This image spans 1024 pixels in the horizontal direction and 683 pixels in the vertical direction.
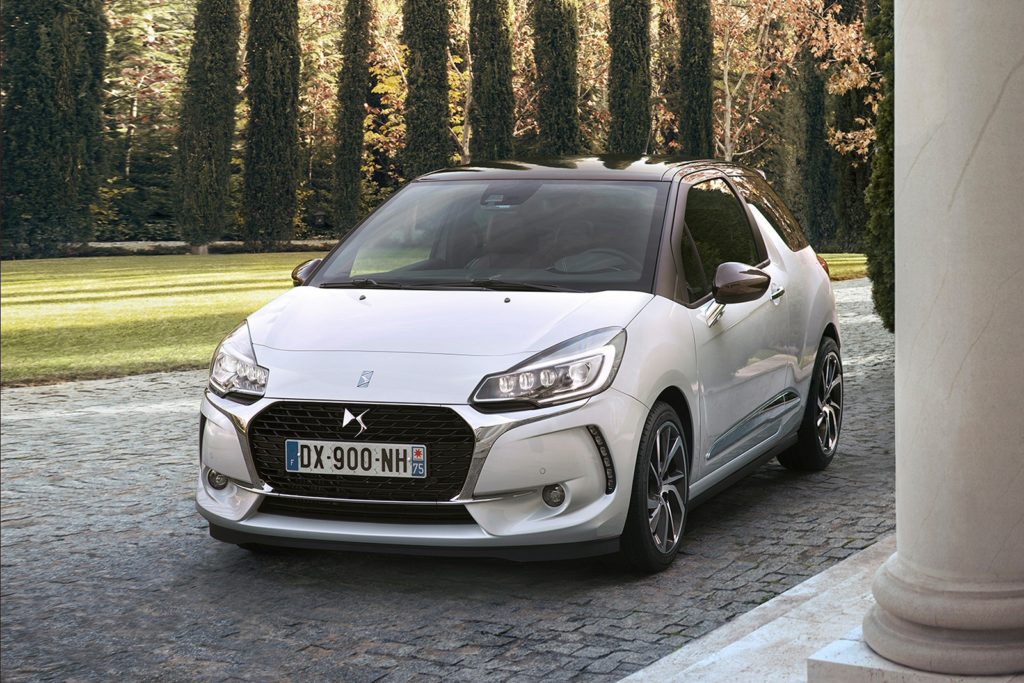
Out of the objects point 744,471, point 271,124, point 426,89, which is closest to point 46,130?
point 271,124

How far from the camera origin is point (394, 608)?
5.21 m

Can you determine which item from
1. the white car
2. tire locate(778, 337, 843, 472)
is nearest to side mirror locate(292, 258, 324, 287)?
the white car

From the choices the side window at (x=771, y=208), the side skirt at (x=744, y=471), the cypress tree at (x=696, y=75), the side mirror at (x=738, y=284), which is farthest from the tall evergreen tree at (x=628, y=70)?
the side mirror at (x=738, y=284)

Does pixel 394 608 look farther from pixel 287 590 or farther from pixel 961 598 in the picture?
pixel 961 598

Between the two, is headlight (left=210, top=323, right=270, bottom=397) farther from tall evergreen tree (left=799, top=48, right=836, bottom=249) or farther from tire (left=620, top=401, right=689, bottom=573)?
tall evergreen tree (left=799, top=48, right=836, bottom=249)

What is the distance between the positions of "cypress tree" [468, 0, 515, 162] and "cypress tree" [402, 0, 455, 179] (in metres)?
0.96

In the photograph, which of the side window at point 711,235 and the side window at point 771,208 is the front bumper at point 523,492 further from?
the side window at point 771,208

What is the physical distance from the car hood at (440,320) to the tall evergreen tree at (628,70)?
75.1 ft

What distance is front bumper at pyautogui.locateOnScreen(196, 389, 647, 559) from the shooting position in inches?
197

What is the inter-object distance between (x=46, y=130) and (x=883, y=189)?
1330 cm

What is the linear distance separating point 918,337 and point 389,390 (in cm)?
219

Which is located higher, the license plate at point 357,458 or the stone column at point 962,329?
the stone column at point 962,329

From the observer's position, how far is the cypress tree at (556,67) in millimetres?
27344

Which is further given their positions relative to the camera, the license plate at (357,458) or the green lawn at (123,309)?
the green lawn at (123,309)
